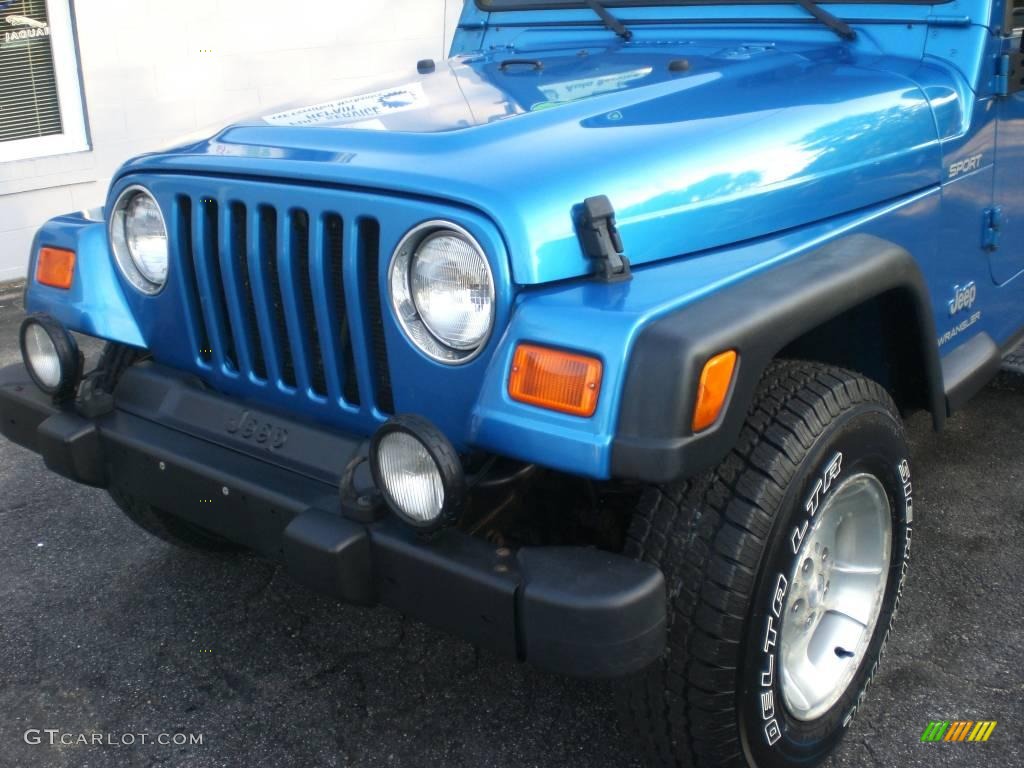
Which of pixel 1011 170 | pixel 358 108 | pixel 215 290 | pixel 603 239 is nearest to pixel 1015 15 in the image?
pixel 1011 170

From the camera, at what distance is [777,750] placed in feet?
6.92

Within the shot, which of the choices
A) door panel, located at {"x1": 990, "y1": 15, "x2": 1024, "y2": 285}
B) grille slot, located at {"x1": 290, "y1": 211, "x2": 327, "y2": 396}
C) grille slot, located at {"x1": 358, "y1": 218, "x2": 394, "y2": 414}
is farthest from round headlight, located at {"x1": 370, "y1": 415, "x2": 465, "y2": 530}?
door panel, located at {"x1": 990, "y1": 15, "x2": 1024, "y2": 285}

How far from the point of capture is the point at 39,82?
629 cm

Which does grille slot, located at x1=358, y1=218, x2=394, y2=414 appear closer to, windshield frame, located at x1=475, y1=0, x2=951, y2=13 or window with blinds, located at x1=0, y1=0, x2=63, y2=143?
windshield frame, located at x1=475, y1=0, x2=951, y2=13

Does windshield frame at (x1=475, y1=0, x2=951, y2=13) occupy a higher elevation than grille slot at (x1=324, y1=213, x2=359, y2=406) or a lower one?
higher

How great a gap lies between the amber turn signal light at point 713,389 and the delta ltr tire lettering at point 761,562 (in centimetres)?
20

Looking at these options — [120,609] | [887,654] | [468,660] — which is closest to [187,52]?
[120,609]

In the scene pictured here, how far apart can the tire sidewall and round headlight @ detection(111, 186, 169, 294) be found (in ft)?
4.63

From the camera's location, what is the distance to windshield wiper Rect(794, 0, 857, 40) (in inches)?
107

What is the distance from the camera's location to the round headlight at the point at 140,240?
244cm

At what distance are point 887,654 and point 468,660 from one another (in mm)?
1017

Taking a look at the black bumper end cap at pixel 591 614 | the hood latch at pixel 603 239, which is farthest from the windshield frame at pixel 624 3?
the black bumper end cap at pixel 591 614

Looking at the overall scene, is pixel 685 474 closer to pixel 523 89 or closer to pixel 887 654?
pixel 523 89

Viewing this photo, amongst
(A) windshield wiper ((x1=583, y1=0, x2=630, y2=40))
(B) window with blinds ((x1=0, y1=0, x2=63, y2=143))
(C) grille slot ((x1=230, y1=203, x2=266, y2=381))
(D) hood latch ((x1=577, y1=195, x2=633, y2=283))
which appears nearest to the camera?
(D) hood latch ((x1=577, y1=195, x2=633, y2=283))
